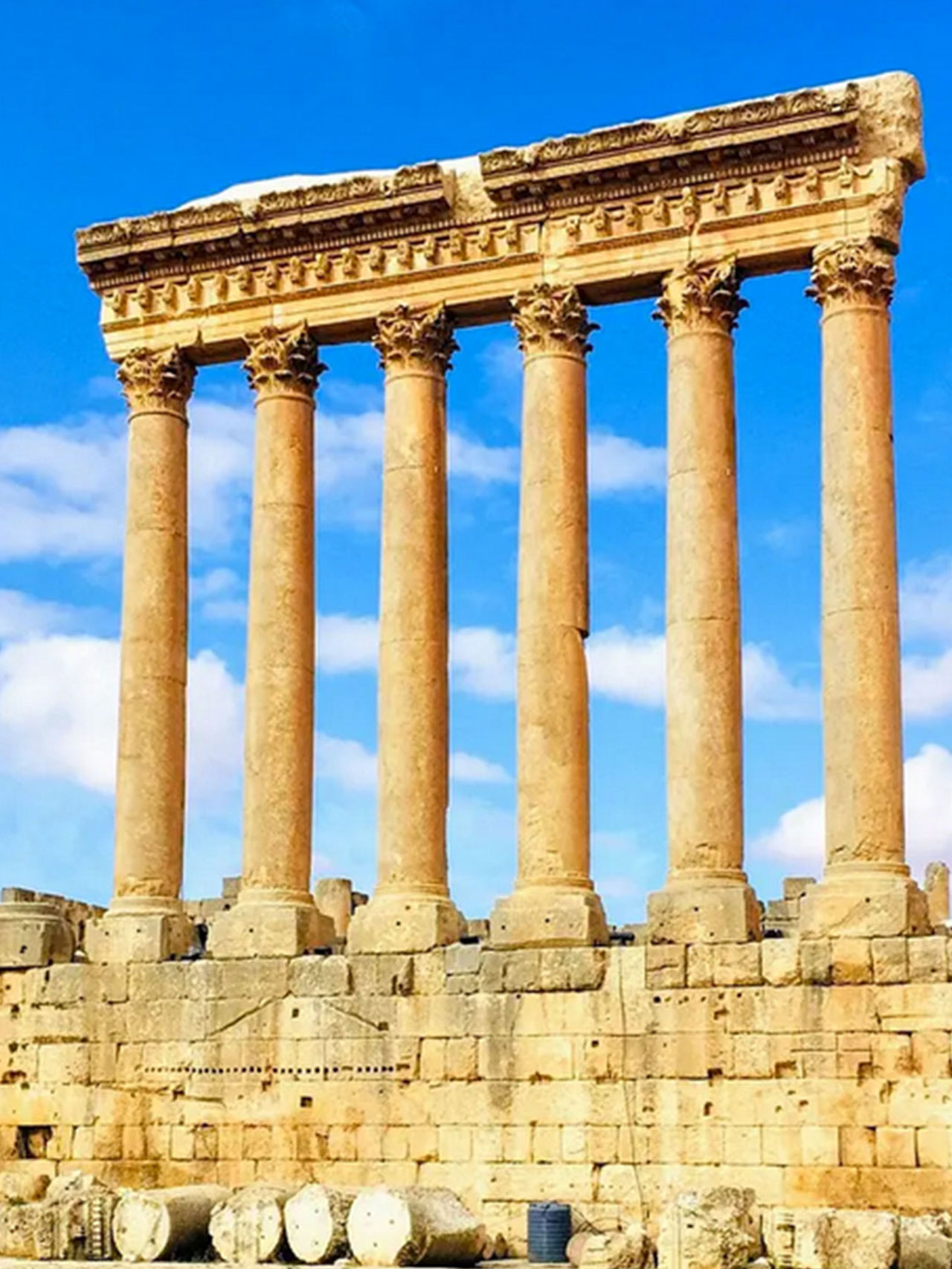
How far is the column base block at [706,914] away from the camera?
29.5 meters

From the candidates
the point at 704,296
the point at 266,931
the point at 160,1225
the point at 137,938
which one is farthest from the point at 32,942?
the point at 704,296

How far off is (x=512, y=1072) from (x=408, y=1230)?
390 cm

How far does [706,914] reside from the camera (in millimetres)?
29578

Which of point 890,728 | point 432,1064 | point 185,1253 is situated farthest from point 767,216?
point 185,1253

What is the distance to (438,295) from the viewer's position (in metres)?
33.3

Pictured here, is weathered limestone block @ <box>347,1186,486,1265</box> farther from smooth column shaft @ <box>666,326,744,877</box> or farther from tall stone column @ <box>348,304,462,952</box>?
smooth column shaft @ <box>666,326,744,877</box>

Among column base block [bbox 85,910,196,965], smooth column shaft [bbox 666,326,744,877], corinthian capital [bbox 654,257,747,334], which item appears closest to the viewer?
smooth column shaft [bbox 666,326,744,877]

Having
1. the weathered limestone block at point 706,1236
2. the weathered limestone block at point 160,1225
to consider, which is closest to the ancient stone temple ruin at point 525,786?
the weathered limestone block at point 706,1236

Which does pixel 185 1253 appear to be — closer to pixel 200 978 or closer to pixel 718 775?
pixel 200 978

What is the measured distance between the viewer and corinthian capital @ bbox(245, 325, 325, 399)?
34.1 metres

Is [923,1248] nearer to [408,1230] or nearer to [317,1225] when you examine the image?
[408,1230]

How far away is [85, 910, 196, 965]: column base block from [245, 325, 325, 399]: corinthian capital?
763cm

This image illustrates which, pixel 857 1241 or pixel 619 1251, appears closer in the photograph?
pixel 857 1241

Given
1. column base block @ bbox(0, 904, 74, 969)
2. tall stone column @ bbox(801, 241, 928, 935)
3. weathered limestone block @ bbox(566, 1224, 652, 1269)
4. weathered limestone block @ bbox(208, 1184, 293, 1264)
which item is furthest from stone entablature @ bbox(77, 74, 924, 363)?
weathered limestone block @ bbox(566, 1224, 652, 1269)
